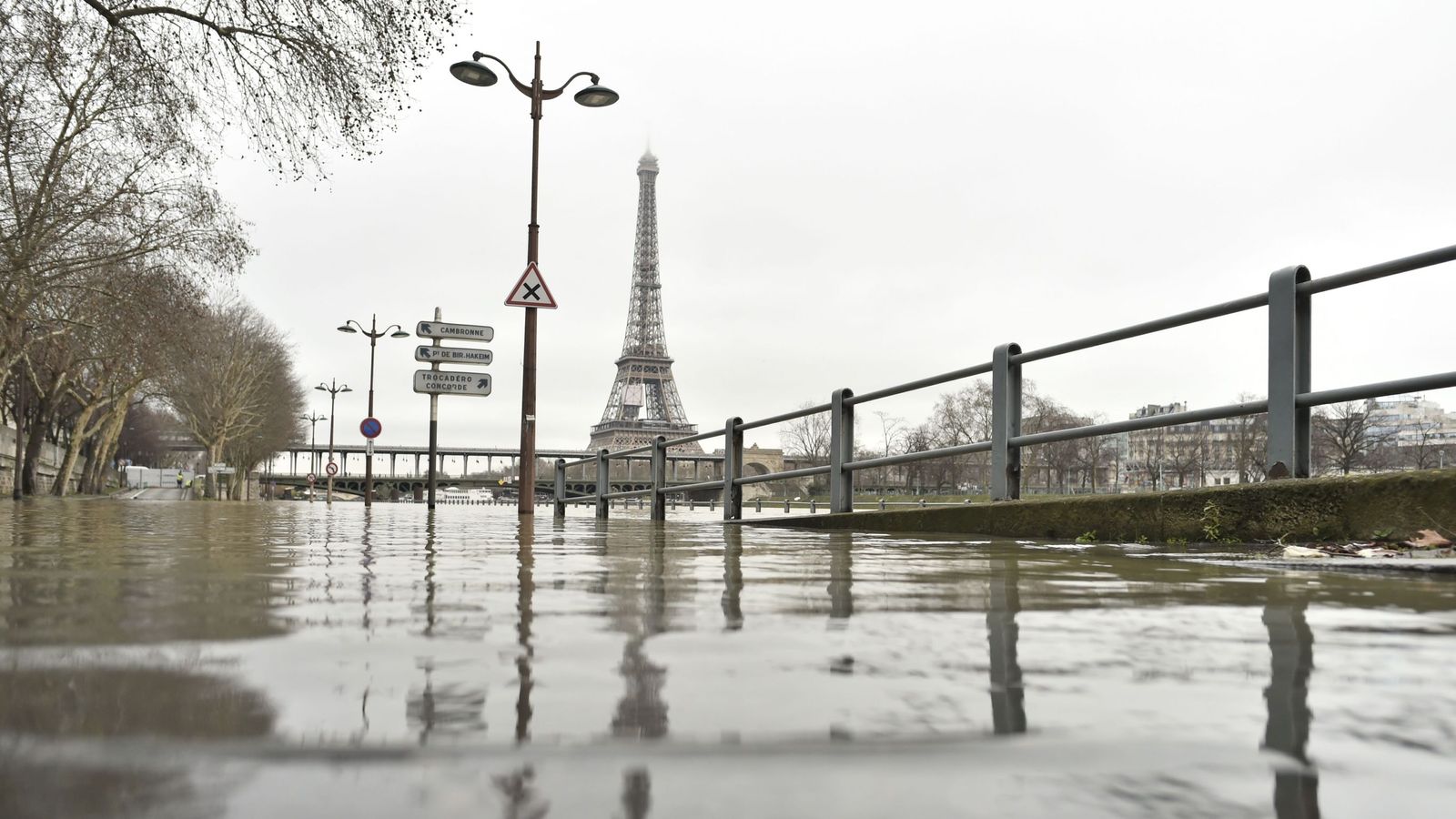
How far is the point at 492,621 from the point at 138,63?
15.6 metres

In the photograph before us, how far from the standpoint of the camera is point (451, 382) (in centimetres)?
2070

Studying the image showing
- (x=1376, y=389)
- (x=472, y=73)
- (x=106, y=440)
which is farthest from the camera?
(x=106, y=440)

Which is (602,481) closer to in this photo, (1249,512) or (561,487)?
(561,487)

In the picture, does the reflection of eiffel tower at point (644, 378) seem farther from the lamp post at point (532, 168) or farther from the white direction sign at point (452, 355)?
the lamp post at point (532, 168)

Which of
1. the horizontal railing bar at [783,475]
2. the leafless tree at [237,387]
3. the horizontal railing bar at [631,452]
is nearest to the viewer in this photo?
the horizontal railing bar at [783,475]

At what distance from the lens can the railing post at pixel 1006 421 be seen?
7062 millimetres

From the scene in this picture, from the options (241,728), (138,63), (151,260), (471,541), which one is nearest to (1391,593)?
(241,728)

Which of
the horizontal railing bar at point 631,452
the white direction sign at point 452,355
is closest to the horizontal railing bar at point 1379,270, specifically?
the horizontal railing bar at point 631,452

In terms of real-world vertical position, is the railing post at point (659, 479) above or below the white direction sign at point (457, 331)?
below

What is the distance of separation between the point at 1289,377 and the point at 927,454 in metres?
2.82

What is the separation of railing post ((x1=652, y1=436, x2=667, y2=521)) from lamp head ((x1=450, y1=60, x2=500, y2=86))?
25.0 ft

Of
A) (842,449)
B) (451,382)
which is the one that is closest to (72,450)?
(451,382)

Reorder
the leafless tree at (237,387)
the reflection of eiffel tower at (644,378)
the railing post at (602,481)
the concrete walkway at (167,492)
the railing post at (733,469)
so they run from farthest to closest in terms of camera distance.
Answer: the reflection of eiffel tower at (644,378), the concrete walkway at (167,492), the leafless tree at (237,387), the railing post at (602,481), the railing post at (733,469)

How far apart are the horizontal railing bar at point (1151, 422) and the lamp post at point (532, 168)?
32.8ft
